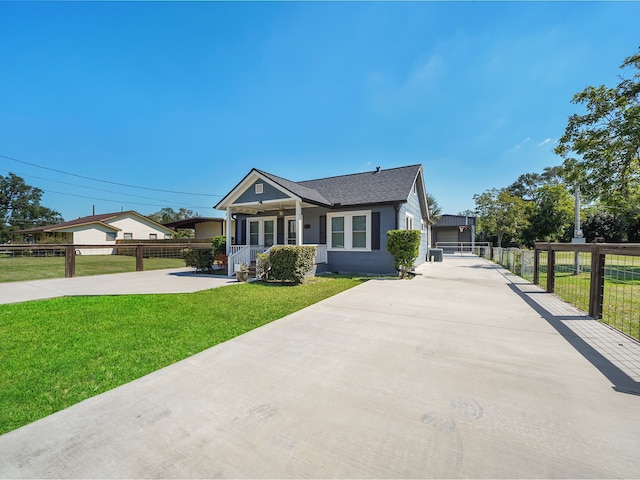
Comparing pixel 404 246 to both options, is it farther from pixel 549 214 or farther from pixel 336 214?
pixel 549 214

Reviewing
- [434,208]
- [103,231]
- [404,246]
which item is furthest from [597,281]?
[103,231]

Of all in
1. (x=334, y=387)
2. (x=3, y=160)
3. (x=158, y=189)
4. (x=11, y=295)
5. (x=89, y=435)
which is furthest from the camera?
(x=158, y=189)

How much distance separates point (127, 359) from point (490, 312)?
244 inches

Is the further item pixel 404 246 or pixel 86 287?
pixel 404 246

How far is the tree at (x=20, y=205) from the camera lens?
145 ft

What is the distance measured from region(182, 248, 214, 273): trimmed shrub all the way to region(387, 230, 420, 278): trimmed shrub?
26.8 feet

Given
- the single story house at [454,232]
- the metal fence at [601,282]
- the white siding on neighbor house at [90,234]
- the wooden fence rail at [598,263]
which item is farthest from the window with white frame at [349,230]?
the white siding on neighbor house at [90,234]

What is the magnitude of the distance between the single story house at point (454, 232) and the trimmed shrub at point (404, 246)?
19.9 meters

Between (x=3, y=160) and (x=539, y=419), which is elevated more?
(x=3, y=160)

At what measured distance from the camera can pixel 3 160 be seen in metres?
24.0

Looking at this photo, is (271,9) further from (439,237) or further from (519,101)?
(439,237)

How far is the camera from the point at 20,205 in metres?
45.6

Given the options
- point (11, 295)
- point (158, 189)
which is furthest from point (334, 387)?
point (158, 189)

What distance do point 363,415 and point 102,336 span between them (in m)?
4.24
